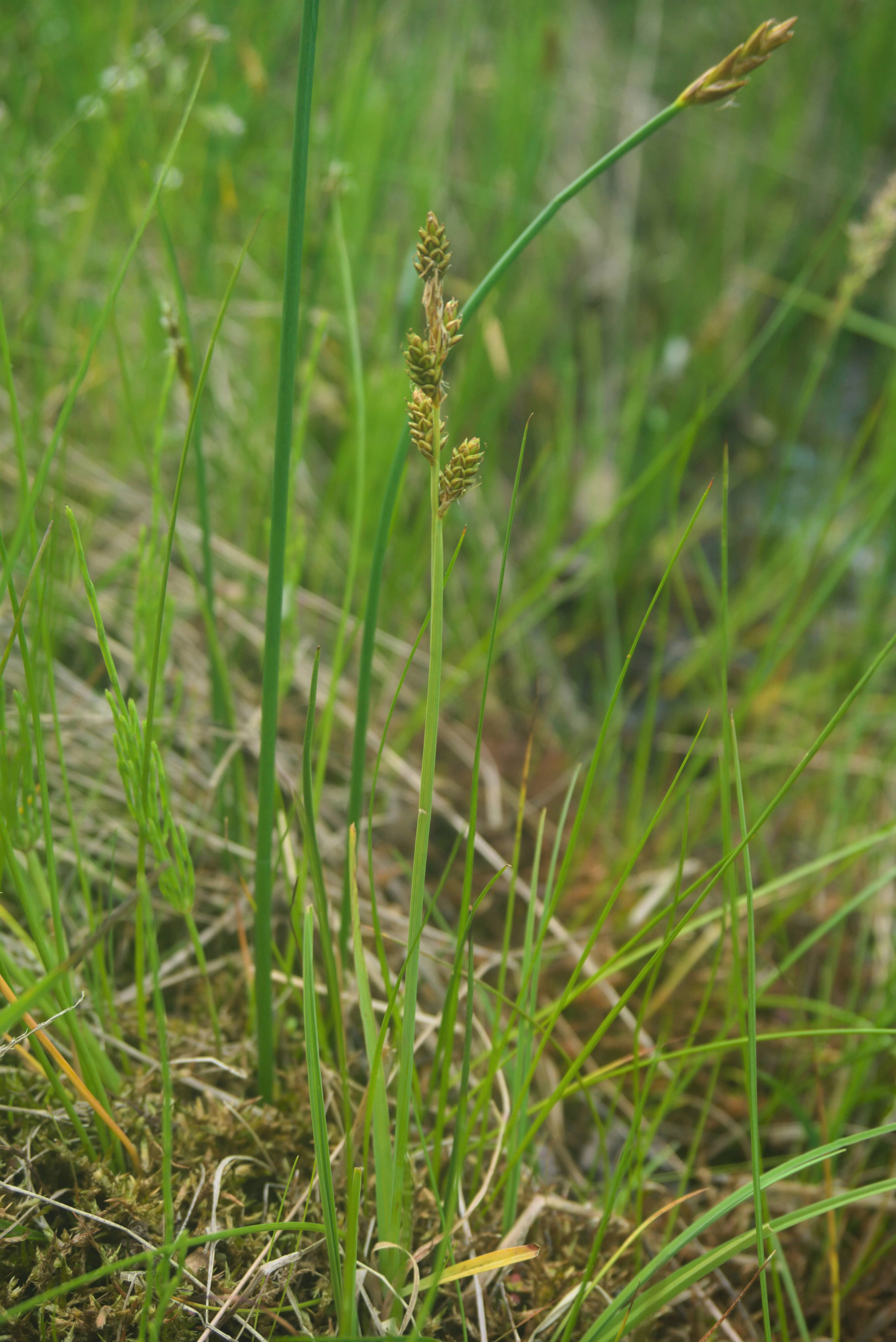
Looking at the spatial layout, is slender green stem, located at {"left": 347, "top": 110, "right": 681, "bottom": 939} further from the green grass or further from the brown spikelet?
the brown spikelet

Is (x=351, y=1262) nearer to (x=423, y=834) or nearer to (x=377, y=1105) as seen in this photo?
(x=377, y=1105)

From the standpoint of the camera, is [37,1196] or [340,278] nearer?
[37,1196]

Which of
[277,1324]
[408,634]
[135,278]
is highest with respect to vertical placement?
[135,278]

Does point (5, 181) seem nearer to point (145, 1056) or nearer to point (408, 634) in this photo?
point (408, 634)

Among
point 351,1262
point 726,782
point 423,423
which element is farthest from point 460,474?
point 351,1262

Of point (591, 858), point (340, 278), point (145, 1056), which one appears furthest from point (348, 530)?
point (145, 1056)
